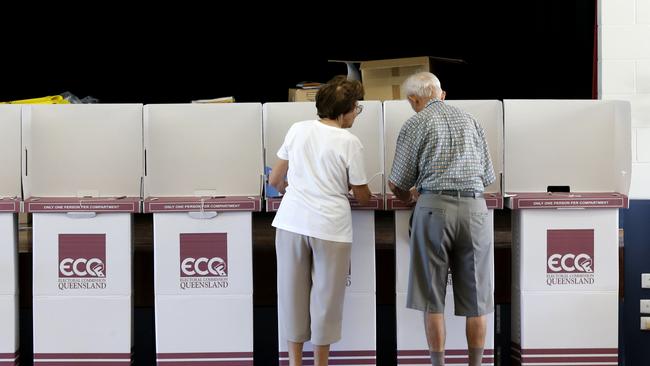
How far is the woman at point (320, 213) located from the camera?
3.12 m

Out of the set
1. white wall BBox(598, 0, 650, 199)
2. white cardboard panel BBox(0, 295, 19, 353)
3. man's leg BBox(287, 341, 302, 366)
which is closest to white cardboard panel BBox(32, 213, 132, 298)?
white cardboard panel BBox(0, 295, 19, 353)

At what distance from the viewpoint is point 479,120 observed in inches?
144

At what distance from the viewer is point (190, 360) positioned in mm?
3479

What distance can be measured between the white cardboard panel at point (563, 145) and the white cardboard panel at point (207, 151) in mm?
1121

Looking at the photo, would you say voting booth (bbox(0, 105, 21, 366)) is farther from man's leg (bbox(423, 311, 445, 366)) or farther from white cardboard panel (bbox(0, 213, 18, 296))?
man's leg (bbox(423, 311, 445, 366))

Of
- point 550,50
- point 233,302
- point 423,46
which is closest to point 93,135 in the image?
point 233,302

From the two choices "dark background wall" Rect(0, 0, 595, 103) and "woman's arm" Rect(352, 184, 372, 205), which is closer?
"woman's arm" Rect(352, 184, 372, 205)

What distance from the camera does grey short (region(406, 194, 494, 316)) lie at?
3.13 metres

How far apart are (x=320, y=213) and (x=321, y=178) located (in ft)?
0.43

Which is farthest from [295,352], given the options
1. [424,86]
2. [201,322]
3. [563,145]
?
[563,145]

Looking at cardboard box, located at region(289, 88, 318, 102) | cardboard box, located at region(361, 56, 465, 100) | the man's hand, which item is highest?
cardboard box, located at region(361, 56, 465, 100)

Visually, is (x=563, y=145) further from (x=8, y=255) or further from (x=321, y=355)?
(x=8, y=255)

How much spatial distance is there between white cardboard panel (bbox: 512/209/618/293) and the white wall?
0.90 meters

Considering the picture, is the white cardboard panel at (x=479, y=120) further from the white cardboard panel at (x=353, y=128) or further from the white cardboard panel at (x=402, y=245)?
the white cardboard panel at (x=402, y=245)
